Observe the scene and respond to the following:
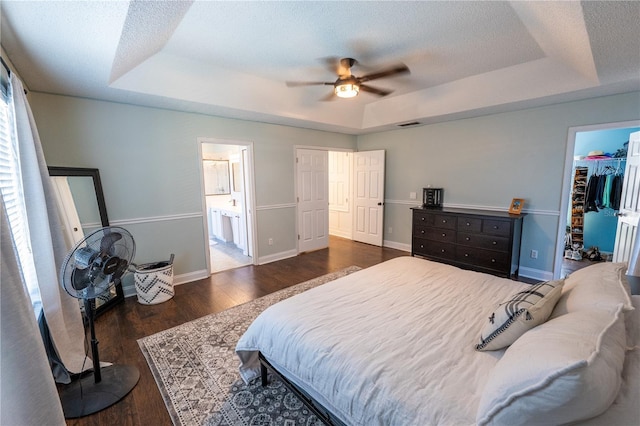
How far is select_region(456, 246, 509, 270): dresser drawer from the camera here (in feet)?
11.5

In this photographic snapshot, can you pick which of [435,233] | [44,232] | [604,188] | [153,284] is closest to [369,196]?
[435,233]

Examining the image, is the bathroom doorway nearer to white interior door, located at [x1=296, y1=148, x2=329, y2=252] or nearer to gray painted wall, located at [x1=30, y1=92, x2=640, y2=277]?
gray painted wall, located at [x1=30, y1=92, x2=640, y2=277]

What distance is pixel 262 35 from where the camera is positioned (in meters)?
2.35

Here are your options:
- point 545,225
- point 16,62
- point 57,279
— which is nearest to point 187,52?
point 16,62

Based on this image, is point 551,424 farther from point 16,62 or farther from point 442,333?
point 16,62

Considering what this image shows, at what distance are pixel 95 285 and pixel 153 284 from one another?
1.44m

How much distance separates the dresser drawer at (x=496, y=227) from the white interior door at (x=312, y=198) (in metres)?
2.78

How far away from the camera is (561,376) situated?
0.69 m

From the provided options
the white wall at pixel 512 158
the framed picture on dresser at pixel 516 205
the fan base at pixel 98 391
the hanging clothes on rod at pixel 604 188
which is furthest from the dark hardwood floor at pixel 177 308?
the hanging clothes on rod at pixel 604 188

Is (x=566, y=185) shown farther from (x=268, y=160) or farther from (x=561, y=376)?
(x=268, y=160)

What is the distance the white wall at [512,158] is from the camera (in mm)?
3318

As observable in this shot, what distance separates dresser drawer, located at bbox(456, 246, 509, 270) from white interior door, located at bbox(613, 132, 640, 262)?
1127mm

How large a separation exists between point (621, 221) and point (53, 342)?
5.66 m

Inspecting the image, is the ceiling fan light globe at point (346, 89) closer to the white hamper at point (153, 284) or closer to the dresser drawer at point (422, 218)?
the dresser drawer at point (422, 218)
